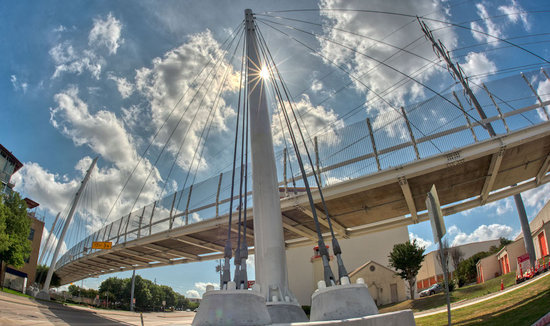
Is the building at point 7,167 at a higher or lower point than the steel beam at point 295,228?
higher

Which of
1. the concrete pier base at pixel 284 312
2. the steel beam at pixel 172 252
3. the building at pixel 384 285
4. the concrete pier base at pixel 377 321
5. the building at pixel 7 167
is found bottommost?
the building at pixel 384 285

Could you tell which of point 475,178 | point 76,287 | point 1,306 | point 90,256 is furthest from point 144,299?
point 475,178

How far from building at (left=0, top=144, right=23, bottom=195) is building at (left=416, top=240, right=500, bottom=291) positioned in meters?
77.4

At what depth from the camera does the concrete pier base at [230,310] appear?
566 centimetres

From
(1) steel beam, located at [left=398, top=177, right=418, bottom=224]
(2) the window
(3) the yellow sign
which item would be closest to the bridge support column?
(2) the window

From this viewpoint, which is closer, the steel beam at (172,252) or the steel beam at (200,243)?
the steel beam at (200,243)

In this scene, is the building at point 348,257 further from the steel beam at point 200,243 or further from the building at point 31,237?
the building at point 31,237

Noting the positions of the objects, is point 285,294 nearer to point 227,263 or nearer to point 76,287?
point 227,263

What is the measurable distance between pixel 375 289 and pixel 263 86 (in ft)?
147

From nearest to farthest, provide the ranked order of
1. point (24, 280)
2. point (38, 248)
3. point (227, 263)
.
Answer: point (227, 263)
point (24, 280)
point (38, 248)

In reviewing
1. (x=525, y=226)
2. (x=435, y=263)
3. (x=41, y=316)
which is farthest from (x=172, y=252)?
(x=435, y=263)

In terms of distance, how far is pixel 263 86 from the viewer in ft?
39.3

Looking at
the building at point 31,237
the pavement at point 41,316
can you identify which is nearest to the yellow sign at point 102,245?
the pavement at point 41,316

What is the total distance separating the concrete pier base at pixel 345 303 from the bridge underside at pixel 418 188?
38.7ft
